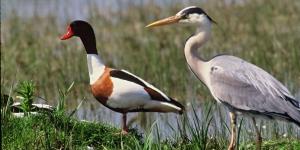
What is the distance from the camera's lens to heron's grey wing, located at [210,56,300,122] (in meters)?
7.32

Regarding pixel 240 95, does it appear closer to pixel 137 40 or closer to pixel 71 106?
pixel 71 106

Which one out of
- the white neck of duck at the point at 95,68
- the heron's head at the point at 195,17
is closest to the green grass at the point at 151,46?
the white neck of duck at the point at 95,68

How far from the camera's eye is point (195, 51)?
7754mm

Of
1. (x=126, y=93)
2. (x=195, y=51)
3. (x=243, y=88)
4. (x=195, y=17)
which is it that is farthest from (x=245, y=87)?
(x=126, y=93)

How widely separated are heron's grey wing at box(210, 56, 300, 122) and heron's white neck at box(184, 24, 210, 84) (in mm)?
129

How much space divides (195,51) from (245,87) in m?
0.57

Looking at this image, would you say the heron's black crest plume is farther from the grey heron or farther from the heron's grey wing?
the heron's grey wing

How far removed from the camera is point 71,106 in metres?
12.0

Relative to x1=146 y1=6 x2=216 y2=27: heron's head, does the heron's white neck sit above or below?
below

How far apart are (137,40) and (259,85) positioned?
7876 mm

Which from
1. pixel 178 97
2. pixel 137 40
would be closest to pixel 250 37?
pixel 137 40

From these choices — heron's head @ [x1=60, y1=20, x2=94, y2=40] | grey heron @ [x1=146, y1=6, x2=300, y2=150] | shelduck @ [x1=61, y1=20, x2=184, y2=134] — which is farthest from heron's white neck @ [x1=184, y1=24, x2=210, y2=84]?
heron's head @ [x1=60, y1=20, x2=94, y2=40]

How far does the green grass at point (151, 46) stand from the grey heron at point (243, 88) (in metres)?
2.37

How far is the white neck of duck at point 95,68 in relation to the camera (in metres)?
8.28
